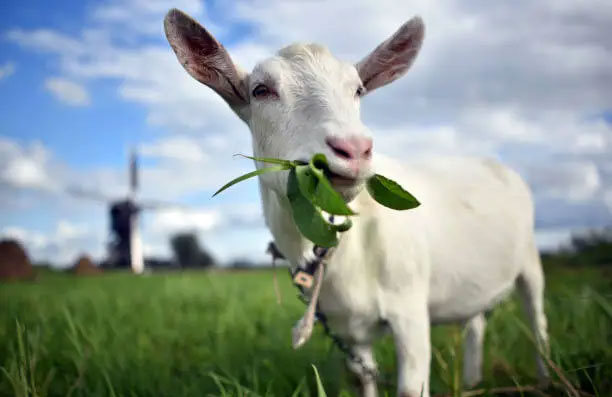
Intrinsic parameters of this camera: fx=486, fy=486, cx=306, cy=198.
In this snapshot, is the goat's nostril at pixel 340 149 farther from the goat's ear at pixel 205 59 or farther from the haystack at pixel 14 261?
the haystack at pixel 14 261

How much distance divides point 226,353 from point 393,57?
8.41 ft

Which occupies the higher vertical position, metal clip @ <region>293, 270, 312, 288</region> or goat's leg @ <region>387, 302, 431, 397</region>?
metal clip @ <region>293, 270, 312, 288</region>

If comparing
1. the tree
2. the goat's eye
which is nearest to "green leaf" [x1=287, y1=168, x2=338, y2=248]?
the goat's eye

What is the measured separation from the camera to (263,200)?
106 inches

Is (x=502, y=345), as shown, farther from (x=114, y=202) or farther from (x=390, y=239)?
(x=114, y=202)

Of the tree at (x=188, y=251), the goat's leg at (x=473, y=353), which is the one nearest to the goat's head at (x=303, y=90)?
the goat's leg at (x=473, y=353)

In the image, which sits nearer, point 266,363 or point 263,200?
point 263,200

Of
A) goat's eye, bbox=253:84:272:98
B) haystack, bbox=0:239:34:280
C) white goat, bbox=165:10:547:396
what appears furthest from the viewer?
haystack, bbox=0:239:34:280

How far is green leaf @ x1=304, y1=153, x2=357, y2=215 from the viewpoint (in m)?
1.57

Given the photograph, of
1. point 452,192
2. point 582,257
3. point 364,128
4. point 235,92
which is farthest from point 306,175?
point 582,257

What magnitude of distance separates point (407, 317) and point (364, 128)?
115 centimetres

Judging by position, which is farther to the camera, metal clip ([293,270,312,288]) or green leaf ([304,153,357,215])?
metal clip ([293,270,312,288])

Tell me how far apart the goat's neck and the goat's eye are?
47 centimetres

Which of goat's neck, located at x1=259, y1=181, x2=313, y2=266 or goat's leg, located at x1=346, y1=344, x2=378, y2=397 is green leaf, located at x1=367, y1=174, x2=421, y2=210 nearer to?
goat's neck, located at x1=259, y1=181, x2=313, y2=266
